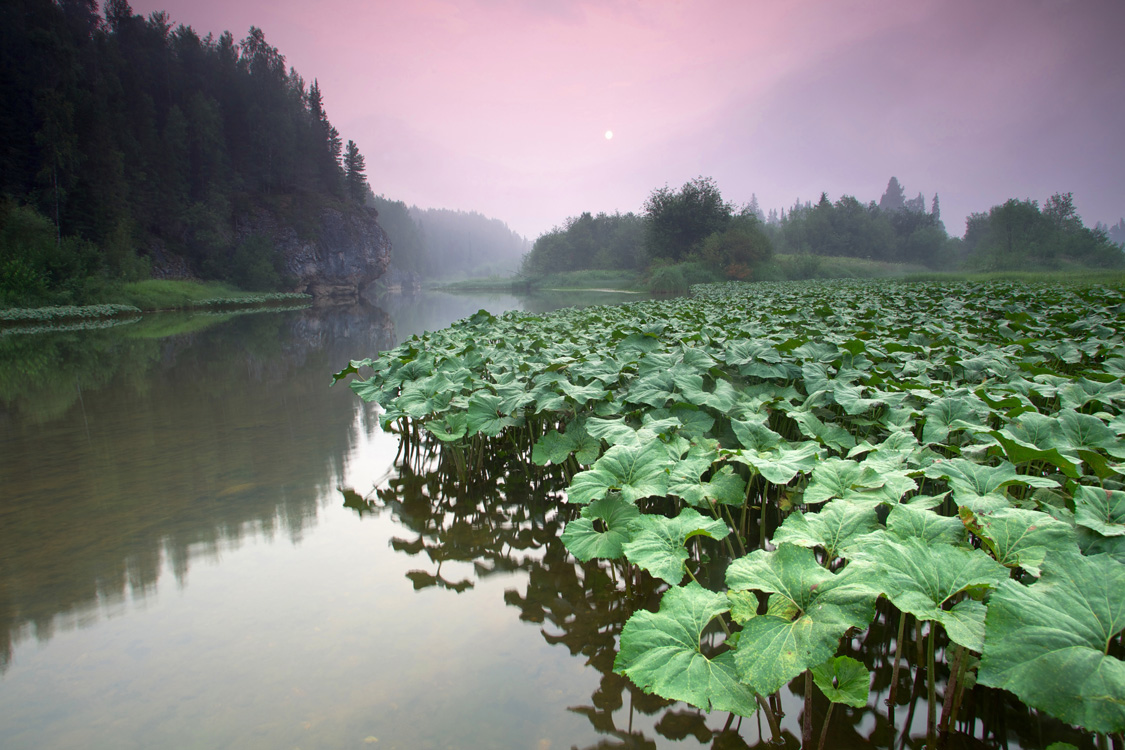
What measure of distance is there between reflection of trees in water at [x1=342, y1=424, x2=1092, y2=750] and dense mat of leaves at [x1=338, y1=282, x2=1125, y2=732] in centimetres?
27

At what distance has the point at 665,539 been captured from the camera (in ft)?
5.87

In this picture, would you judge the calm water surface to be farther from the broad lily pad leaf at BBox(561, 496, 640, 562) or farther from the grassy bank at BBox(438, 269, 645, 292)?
the grassy bank at BBox(438, 269, 645, 292)

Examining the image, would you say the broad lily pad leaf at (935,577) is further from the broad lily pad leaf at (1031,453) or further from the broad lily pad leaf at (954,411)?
the broad lily pad leaf at (954,411)

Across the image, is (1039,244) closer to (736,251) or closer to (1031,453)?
(736,251)

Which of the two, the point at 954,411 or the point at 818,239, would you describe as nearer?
the point at 954,411

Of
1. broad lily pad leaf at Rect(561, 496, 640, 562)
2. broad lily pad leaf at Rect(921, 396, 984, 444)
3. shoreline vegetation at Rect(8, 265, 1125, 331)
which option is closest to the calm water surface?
broad lily pad leaf at Rect(561, 496, 640, 562)

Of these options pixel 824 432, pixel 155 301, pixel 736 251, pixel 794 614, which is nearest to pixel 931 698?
pixel 794 614

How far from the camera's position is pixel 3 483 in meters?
3.95

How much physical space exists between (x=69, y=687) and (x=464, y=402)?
2.23m

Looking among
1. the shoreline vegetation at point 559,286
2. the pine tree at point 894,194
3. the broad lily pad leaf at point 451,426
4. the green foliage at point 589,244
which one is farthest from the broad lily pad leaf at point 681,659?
the pine tree at point 894,194

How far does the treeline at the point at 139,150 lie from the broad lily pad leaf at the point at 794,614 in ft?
96.0

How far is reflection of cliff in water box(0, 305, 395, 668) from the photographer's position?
A: 2697 mm

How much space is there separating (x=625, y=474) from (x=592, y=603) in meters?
0.67

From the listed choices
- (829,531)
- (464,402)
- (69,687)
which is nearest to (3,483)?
(69,687)
